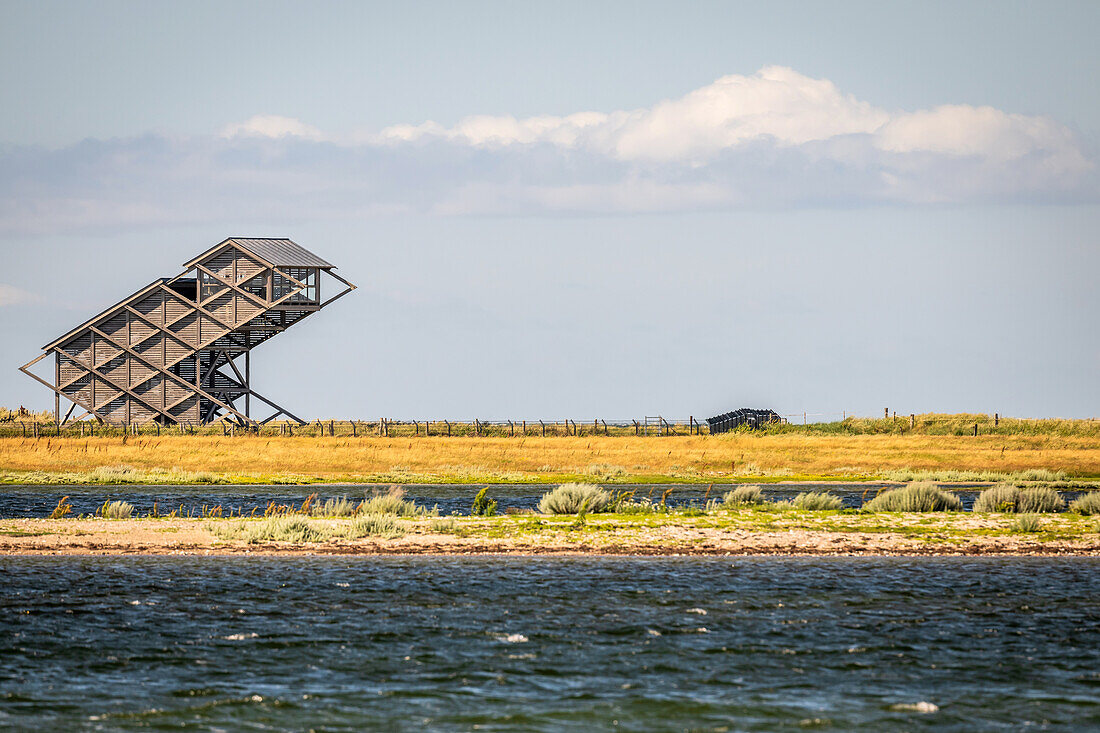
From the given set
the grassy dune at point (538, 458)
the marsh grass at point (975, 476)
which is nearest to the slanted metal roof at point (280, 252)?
the grassy dune at point (538, 458)

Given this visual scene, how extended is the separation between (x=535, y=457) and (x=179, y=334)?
26.6m

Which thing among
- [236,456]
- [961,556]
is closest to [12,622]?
[961,556]

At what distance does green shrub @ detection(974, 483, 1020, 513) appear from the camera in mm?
35469

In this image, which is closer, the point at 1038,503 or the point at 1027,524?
the point at 1027,524

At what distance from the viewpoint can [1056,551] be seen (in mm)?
28906

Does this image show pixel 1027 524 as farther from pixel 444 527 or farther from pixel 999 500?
pixel 444 527

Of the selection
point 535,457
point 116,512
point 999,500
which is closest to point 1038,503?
point 999,500

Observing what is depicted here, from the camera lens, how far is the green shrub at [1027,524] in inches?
1256

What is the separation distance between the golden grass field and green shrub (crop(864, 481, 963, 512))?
19604 millimetres

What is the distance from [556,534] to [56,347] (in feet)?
189

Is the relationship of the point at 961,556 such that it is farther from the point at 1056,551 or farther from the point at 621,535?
the point at 621,535

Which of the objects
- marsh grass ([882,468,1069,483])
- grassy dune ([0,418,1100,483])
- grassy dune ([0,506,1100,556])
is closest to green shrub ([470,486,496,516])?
grassy dune ([0,506,1100,556])

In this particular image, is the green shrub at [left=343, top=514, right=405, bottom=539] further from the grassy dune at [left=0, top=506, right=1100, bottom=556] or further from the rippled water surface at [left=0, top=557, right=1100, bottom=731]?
the rippled water surface at [left=0, top=557, right=1100, bottom=731]

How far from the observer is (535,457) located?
68312mm
